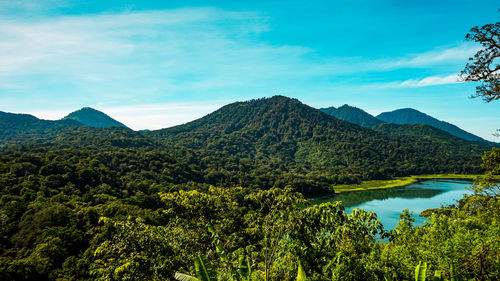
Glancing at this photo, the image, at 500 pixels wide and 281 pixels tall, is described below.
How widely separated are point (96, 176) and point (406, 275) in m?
66.9

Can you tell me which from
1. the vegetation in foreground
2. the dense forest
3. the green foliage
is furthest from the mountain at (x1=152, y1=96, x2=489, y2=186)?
the green foliage

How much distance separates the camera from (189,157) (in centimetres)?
12650

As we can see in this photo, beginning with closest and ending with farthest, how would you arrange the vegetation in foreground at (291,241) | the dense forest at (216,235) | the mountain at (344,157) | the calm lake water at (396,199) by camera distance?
the vegetation in foreground at (291,241) → the dense forest at (216,235) → the calm lake water at (396,199) → the mountain at (344,157)

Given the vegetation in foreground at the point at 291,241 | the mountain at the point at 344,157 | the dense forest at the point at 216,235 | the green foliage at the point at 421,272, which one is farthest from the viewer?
the mountain at the point at 344,157

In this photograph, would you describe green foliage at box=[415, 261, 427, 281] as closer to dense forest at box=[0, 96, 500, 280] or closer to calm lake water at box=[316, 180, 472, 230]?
dense forest at box=[0, 96, 500, 280]

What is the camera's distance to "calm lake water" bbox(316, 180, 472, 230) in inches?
2081

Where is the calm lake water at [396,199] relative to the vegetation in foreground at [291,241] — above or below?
below

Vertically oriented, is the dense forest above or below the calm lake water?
Result: above

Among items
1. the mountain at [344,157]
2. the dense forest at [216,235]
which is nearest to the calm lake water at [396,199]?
the mountain at [344,157]

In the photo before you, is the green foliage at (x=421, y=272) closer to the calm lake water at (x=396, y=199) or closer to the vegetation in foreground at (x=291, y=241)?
the vegetation in foreground at (x=291, y=241)

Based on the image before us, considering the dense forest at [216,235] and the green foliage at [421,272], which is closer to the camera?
the green foliage at [421,272]

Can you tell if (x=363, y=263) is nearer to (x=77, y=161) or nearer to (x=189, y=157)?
(x=77, y=161)

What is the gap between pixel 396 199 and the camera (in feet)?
221

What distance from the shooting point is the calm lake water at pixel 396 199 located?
173 feet
